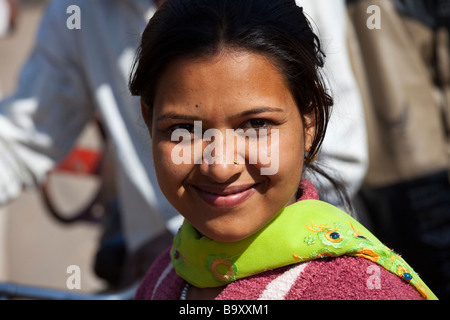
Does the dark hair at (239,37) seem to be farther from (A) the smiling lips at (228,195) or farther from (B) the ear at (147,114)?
(A) the smiling lips at (228,195)

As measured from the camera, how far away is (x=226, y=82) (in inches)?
42.0

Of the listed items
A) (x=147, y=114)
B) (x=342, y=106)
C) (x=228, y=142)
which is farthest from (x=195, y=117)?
(x=342, y=106)

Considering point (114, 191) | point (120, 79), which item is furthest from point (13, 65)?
point (120, 79)

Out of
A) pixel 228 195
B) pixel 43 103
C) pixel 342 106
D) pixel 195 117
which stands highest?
pixel 195 117

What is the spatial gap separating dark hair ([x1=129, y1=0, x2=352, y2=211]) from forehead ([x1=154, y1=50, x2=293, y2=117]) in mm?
16

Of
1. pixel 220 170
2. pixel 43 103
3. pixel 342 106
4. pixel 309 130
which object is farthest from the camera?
pixel 43 103

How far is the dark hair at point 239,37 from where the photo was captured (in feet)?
3.66

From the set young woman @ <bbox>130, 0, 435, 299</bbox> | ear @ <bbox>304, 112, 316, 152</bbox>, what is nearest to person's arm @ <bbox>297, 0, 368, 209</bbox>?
ear @ <bbox>304, 112, 316, 152</bbox>

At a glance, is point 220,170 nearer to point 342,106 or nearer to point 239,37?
point 239,37

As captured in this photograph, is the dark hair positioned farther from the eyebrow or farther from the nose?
the nose

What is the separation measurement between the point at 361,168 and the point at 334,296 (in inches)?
44.9

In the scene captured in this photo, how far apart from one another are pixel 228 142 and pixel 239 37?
18cm

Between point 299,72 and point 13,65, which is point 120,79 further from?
point 13,65

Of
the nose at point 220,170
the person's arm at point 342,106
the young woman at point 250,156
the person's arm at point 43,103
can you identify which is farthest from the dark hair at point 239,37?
the person's arm at point 43,103
